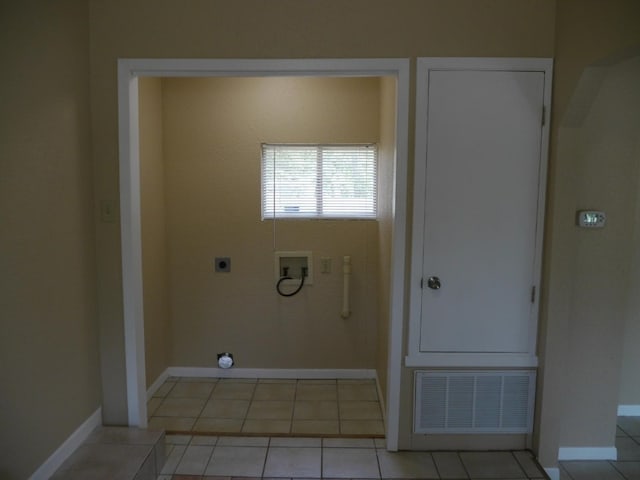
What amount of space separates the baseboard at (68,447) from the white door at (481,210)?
6.14 feet

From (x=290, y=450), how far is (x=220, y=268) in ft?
4.93

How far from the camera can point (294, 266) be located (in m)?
3.39

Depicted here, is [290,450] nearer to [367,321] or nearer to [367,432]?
[367,432]

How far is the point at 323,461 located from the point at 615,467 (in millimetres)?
1664

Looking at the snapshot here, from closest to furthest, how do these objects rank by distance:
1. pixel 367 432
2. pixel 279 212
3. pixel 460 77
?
1. pixel 460 77
2. pixel 367 432
3. pixel 279 212

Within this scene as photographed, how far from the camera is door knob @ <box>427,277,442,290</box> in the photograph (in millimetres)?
2291

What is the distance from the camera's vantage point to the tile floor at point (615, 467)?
2.32 m

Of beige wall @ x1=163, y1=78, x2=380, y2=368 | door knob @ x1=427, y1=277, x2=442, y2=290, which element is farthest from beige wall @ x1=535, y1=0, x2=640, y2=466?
beige wall @ x1=163, y1=78, x2=380, y2=368

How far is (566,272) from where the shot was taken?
223 cm

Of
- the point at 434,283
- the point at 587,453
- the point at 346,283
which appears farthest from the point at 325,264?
the point at 587,453

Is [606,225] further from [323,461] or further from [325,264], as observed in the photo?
[323,461]

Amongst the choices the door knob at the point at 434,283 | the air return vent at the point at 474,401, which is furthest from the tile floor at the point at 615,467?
the door knob at the point at 434,283

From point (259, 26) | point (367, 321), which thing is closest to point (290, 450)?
point (367, 321)

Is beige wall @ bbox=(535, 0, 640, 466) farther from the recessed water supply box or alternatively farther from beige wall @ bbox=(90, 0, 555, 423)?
the recessed water supply box
